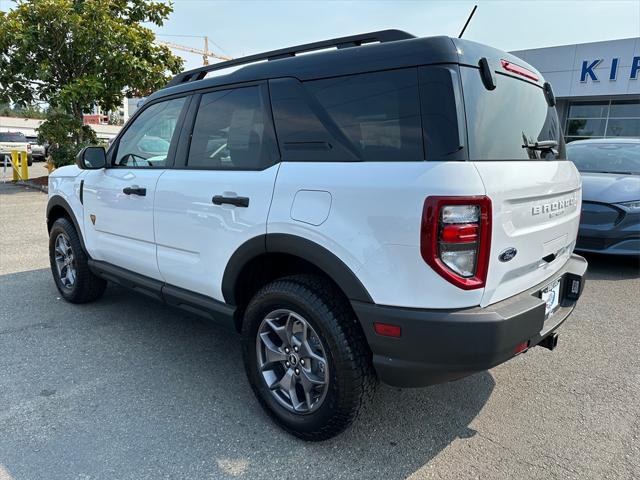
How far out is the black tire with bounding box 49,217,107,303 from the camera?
4176mm

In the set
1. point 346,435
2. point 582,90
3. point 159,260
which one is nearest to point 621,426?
point 346,435

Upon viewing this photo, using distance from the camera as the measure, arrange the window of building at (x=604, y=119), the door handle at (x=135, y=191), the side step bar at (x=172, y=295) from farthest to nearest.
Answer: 1. the window of building at (x=604, y=119)
2. the door handle at (x=135, y=191)
3. the side step bar at (x=172, y=295)

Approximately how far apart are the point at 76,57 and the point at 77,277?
11234mm

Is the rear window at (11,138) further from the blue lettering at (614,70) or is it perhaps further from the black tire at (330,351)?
the blue lettering at (614,70)

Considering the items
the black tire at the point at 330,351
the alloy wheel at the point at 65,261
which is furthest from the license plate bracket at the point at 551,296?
the alloy wheel at the point at 65,261

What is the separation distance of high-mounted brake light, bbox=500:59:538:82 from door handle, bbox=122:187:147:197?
239cm

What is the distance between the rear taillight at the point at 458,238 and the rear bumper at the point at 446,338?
163mm

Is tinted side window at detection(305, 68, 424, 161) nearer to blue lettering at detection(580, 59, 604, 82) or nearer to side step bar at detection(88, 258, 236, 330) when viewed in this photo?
side step bar at detection(88, 258, 236, 330)

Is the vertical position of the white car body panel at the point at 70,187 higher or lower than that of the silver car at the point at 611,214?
higher

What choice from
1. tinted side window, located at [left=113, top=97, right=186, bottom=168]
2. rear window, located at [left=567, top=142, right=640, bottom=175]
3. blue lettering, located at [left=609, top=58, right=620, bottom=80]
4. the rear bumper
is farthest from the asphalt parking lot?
blue lettering, located at [left=609, top=58, right=620, bottom=80]

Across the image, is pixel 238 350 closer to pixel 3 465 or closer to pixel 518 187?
pixel 3 465

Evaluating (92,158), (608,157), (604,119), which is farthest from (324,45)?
(604,119)

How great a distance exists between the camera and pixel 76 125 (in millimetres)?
13656

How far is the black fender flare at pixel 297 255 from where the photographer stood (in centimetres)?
214
